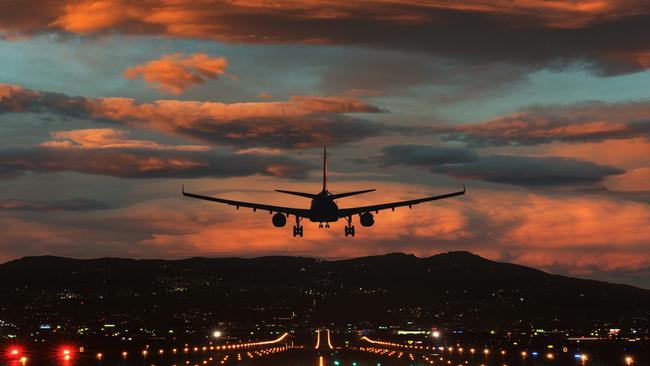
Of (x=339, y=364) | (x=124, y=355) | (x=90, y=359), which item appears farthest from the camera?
(x=124, y=355)

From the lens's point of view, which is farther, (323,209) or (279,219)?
(279,219)

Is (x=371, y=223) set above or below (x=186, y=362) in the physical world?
above

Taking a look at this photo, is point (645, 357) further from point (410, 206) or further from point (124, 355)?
point (124, 355)

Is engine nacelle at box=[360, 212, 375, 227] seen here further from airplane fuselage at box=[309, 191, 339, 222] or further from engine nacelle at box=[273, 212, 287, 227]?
engine nacelle at box=[273, 212, 287, 227]

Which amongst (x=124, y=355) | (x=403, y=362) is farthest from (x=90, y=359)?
(x=403, y=362)

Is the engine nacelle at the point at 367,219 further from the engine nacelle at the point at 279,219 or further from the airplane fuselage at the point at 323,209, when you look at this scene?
the engine nacelle at the point at 279,219
